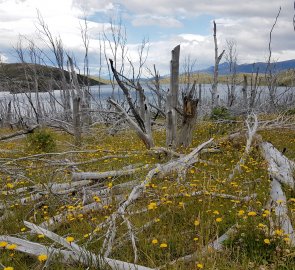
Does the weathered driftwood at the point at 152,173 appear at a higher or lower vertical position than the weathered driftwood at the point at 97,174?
higher

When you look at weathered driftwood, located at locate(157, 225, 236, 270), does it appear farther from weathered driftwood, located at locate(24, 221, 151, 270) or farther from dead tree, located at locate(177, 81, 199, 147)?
dead tree, located at locate(177, 81, 199, 147)

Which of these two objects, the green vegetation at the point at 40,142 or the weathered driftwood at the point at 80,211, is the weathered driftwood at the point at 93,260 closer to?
the weathered driftwood at the point at 80,211

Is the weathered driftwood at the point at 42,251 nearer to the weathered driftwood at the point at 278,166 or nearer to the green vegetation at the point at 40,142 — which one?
the weathered driftwood at the point at 278,166

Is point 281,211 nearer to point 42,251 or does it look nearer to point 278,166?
point 278,166

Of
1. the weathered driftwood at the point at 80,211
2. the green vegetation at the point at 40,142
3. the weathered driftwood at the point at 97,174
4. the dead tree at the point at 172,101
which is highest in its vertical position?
the dead tree at the point at 172,101

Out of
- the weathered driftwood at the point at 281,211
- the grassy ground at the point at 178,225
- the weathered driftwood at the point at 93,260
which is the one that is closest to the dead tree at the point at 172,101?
the grassy ground at the point at 178,225

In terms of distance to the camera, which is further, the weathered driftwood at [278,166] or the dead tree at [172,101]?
the dead tree at [172,101]

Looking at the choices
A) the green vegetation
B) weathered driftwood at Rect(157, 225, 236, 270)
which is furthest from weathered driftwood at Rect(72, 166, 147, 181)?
the green vegetation

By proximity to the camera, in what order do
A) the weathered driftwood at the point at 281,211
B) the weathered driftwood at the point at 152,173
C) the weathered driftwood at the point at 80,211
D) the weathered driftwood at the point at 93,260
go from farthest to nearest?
the weathered driftwood at the point at 80,211, the weathered driftwood at the point at 152,173, the weathered driftwood at the point at 281,211, the weathered driftwood at the point at 93,260

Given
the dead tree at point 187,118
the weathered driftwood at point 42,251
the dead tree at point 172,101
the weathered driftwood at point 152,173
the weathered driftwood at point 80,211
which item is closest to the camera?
the weathered driftwood at point 42,251

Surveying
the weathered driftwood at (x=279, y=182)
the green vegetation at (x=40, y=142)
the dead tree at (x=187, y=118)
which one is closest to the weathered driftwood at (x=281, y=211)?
the weathered driftwood at (x=279, y=182)

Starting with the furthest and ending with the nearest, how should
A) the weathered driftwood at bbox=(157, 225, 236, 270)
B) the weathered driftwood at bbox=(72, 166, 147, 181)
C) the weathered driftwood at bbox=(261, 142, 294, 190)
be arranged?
1. the weathered driftwood at bbox=(72, 166, 147, 181)
2. the weathered driftwood at bbox=(261, 142, 294, 190)
3. the weathered driftwood at bbox=(157, 225, 236, 270)

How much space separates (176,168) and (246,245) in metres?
3.11

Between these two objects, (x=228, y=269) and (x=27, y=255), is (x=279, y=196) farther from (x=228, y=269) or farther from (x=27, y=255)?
(x=27, y=255)
